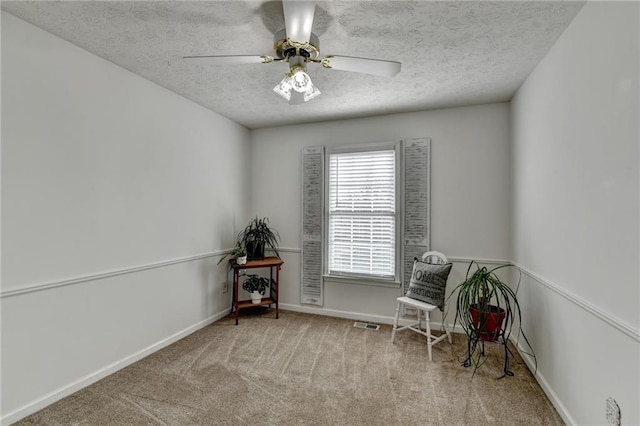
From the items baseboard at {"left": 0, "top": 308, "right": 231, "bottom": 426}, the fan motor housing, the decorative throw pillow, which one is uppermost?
the fan motor housing

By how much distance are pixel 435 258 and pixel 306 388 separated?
190cm

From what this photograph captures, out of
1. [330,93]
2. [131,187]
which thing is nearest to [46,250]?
[131,187]

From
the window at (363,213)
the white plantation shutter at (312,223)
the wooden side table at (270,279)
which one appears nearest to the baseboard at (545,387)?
the window at (363,213)

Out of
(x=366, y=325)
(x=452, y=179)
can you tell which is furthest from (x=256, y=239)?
(x=452, y=179)

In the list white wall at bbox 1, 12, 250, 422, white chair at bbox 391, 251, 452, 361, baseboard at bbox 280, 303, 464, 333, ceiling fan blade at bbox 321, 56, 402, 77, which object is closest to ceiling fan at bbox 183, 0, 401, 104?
ceiling fan blade at bbox 321, 56, 402, 77

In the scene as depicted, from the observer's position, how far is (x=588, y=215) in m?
1.63

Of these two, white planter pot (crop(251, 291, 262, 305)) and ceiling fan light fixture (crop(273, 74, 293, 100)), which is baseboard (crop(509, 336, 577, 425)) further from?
white planter pot (crop(251, 291, 262, 305))

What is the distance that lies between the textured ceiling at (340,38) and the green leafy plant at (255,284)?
2.13 metres

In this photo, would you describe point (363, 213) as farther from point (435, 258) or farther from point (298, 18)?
point (298, 18)

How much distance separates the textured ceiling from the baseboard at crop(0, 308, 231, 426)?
2362 mm

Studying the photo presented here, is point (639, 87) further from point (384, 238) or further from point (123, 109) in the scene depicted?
point (123, 109)

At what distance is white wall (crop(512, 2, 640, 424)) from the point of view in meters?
1.32

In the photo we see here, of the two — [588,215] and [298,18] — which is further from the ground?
[298,18]

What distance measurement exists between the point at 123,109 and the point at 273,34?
4.78 ft
